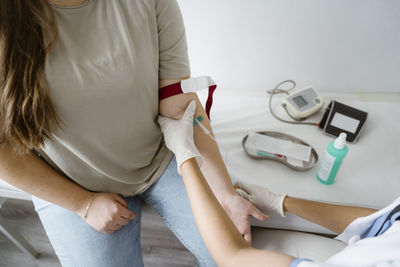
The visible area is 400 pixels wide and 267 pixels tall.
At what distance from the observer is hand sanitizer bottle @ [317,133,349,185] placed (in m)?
0.85

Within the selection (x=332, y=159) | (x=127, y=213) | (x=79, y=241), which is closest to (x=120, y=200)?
(x=127, y=213)

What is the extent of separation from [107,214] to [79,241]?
0.13 metres

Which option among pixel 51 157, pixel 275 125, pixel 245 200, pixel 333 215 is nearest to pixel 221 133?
pixel 275 125

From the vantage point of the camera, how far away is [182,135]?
0.81m

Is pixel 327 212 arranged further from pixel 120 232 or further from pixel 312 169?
pixel 120 232

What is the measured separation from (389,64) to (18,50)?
158 cm

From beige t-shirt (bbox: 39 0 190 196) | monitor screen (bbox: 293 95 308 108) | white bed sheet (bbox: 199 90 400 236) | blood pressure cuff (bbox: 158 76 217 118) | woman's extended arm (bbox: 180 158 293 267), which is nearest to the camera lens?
woman's extended arm (bbox: 180 158 293 267)

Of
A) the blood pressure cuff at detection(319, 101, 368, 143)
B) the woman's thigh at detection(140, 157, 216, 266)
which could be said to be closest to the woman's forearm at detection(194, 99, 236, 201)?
the woman's thigh at detection(140, 157, 216, 266)

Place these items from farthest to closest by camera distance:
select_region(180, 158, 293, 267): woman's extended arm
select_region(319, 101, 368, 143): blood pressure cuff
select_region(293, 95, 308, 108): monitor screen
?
select_region(293, 95, 308, 108): monitor screen
select_region(319, 101, 368, 143): blood pressure cuff
select_region(180, 158, 293, 267): woman's extended arm

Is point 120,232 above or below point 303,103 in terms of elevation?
below

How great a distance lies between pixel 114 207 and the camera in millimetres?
829

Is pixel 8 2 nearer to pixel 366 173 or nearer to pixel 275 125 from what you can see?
pixel 275 125

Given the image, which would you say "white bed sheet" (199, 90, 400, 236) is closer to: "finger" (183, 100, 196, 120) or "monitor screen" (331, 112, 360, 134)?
"monitor screen" (331, 112, 360, 134)

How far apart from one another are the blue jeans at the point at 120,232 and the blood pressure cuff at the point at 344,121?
76cm
